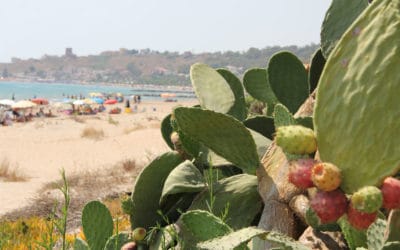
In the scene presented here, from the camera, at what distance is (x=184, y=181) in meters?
2.02

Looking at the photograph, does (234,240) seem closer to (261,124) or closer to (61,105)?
(261,124)

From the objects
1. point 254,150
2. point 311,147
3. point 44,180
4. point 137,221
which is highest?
point 311,147

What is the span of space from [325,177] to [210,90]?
4.14ft

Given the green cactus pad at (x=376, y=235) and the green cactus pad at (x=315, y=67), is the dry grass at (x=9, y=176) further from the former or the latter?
the green cactus pad at (x=376, y=235)

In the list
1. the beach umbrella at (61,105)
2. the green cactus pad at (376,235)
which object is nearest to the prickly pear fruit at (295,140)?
the green cactus pad at (376,235)

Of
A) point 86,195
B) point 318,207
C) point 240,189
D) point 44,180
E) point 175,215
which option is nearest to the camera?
point 318,207

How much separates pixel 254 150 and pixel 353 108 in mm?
581

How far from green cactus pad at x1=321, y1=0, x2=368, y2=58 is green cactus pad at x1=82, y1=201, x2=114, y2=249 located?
3.77 feet

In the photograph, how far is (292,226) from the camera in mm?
1729

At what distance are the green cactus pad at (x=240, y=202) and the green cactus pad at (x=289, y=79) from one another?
2.05 feet

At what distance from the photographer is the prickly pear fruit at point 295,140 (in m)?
1.31

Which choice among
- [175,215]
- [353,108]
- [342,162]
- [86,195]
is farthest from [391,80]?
[86,195]

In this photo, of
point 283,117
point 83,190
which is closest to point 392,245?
point 283,117

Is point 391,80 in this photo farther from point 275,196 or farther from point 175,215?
point 175,215
